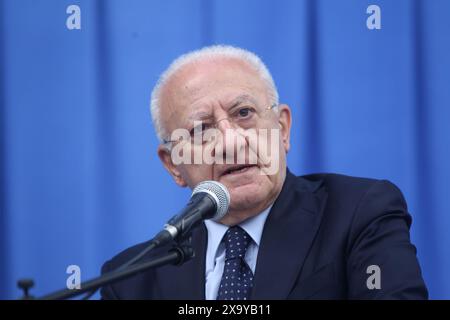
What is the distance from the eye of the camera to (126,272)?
935 mm

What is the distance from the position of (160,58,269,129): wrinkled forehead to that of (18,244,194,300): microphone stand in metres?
0.72

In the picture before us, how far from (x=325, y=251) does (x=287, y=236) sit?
126mm

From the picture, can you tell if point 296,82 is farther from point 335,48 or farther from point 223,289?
point 223,289

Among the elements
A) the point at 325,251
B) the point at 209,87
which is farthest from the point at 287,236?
the point at 209,87

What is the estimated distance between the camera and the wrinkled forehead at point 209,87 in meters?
1.67

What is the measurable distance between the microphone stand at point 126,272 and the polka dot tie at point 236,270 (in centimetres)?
49

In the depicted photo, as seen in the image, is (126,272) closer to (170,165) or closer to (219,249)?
(219,249)

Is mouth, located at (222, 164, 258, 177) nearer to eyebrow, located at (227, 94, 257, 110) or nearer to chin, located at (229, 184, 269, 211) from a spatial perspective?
chin, located at (229, 184, 269, 211)

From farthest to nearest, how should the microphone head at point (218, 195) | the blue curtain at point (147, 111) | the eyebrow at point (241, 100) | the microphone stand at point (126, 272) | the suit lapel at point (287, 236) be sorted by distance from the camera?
the blue curtain at point (147, 111) → the eyebrow at point (241, 100) → the suit lapel at point (287, 236) → the microphone head at point (218, 195) → the microphone stand at point (126, 272)

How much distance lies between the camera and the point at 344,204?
1.53 meters

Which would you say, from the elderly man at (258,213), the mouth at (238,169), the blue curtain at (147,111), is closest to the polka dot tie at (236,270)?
the elderly man at (258,213)

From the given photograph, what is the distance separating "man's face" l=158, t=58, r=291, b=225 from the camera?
5.07ft

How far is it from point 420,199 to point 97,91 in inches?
52.2

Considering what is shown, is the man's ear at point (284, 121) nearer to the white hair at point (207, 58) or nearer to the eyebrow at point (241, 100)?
the white hair at point (207, 58)
